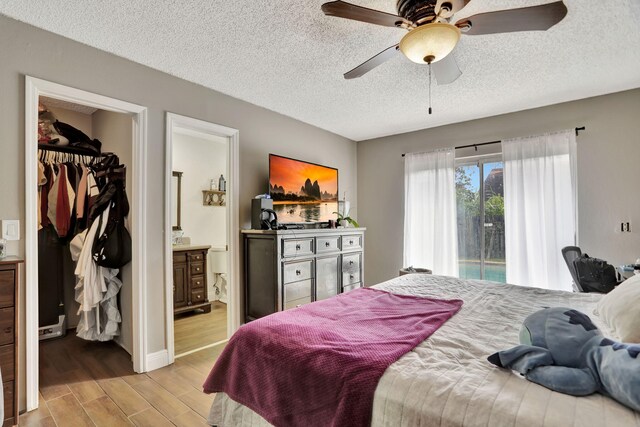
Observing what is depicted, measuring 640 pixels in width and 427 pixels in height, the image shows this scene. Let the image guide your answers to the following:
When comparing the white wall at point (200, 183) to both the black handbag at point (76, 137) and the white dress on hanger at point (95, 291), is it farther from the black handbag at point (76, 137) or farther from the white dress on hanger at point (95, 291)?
the white dress on hanger at point (95, 291)

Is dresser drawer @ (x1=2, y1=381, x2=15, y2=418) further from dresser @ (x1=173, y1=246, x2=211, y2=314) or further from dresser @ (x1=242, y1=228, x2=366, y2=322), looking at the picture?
dresser @ (x1=173, y1=246, x2=211, y2=314)

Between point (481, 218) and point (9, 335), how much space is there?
4453mm

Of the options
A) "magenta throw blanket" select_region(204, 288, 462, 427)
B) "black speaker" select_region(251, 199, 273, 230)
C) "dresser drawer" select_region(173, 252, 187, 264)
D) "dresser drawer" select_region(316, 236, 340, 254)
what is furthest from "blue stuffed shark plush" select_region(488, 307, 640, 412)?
"dresser drawer" select_region(173, 252, 187, 264)

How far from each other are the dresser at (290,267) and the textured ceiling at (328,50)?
1435mm

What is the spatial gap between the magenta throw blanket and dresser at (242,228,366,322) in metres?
1.24

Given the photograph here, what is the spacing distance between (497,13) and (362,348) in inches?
66.3

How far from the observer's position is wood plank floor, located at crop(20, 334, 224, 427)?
1879 mm

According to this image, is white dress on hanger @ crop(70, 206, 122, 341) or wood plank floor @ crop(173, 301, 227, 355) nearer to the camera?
white dress on hanger @ crop(70, 206, 122, 341)

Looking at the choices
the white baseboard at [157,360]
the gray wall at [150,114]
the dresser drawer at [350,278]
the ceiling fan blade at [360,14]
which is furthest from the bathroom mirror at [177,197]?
the ceiling fan blade at [360,14]

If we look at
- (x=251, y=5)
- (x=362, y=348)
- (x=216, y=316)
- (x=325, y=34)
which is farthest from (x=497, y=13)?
(x=216, y=316)

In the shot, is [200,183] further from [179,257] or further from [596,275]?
[596,275]

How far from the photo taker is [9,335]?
5.76 feet

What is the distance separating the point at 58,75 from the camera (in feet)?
6.91

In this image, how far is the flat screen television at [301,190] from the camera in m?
3.41
